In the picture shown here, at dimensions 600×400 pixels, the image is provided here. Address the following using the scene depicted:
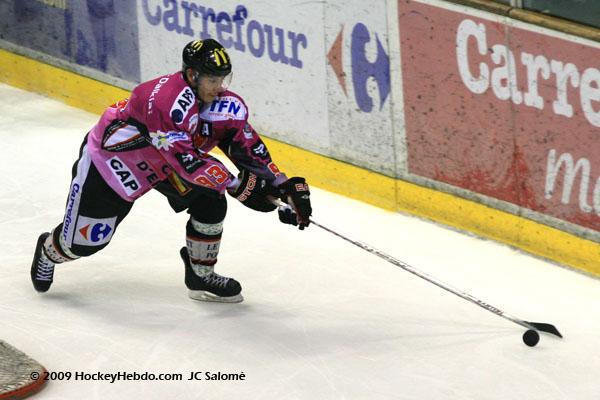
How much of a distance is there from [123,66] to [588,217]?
3048 millimetres

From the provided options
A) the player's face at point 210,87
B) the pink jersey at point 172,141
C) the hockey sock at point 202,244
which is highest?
the player's face at point 210,87

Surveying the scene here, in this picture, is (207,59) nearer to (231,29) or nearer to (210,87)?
(210,87)

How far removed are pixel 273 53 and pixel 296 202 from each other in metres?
2.15

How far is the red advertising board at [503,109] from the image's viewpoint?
239 inches

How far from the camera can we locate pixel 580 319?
5.74 meters

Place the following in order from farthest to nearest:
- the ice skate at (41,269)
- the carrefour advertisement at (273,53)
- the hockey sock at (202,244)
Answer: the carrefour advertisement at (273,53) → the ice skate at (41,269) → the hockey sock at (202,244)

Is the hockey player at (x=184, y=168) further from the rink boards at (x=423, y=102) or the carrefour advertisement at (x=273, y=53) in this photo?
the carrefour advertisement at (x=273, y=53)

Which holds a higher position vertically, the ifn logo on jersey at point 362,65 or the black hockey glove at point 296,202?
the black hockey glove at point 296,202

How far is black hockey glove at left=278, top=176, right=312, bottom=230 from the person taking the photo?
530 cm

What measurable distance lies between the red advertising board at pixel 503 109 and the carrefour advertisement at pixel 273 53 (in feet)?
1.88

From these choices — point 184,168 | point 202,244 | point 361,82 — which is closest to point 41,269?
point 202,244

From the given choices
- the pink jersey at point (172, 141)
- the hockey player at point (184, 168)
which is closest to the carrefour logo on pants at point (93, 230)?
the hockey player at point (184, 168)

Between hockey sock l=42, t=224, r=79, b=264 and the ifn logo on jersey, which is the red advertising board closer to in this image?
the ifn logo on jersey

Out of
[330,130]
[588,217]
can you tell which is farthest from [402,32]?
[588,217]
